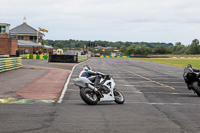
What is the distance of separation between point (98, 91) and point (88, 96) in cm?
39

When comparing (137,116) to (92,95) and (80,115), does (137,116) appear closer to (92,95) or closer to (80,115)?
(80,115)

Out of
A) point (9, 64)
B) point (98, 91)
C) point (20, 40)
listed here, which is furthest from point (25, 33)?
point (98, 91)

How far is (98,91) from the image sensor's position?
1134cm

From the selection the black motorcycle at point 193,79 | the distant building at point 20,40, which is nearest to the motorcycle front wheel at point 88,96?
the black motorcycle at point 193,79

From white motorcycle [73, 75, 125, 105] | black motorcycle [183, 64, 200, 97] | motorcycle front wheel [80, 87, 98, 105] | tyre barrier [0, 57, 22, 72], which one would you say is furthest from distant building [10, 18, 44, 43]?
motorcycle front wheel [80, 87, 98, 105]

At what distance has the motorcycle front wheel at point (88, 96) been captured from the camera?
36.6 feet

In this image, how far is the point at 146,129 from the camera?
759 cm

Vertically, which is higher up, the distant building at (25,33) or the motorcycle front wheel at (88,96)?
the distant building at (25,33)

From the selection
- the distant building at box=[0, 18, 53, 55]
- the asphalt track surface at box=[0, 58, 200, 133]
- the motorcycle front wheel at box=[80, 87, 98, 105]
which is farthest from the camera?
the distant building at box=[0, 18, 53, 55]

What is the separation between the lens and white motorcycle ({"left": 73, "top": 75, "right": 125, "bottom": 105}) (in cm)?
1122

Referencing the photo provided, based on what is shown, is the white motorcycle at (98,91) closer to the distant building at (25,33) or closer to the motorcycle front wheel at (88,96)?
the motorcycle front wheel at (88,96)

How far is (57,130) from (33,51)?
294ft

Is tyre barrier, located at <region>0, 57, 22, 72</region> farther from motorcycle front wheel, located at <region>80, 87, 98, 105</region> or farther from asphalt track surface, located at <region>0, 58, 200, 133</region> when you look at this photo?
motorcycle front wheel, located at <region>80, 87, 98, 105</region>

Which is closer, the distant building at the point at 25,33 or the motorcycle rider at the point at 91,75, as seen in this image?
the motorcycle rider at the point at 91,75
